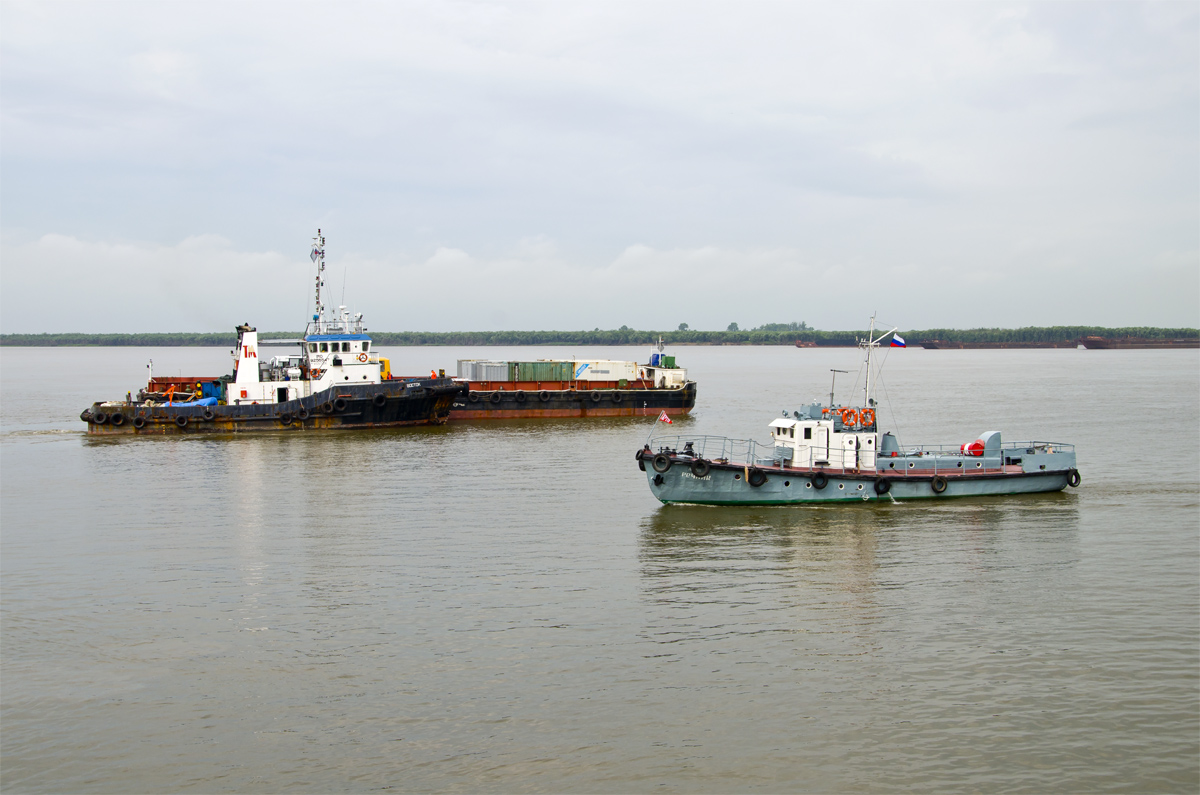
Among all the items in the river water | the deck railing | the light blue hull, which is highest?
the deck railing

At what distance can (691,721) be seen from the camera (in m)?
14.5

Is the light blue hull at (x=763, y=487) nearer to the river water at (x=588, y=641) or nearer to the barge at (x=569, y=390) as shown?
the river water at (x=588, y=641)

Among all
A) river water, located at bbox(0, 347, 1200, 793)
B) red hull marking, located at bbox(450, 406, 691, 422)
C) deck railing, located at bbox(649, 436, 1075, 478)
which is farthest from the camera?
red hull marking, located at bbox(450, 406, 691, 422)

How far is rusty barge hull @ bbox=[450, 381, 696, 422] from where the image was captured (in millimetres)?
62312

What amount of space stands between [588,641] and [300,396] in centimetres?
4187

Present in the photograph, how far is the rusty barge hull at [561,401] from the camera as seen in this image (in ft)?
204

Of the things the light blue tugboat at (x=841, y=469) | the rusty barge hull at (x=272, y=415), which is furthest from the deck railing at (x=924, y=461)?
the rusty barge hull at (x=272, y=415)

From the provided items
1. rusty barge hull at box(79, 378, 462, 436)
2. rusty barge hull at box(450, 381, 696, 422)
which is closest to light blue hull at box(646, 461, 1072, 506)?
rusty barge hull at box(79, 378, 462, 436)

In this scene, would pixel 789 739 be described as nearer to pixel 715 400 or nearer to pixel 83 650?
pixel 83 650

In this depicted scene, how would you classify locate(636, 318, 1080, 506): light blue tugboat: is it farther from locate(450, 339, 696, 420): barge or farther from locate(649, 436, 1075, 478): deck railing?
locate(450, 339, 696, 420): barge

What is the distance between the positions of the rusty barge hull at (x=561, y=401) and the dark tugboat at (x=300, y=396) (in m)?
4.22

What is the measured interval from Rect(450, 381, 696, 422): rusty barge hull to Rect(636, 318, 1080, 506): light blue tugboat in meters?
31.1

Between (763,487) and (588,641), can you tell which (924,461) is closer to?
(763,487)

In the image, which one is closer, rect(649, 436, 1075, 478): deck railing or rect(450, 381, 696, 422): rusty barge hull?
rect(649, 436, 1075, 478): deck railing
